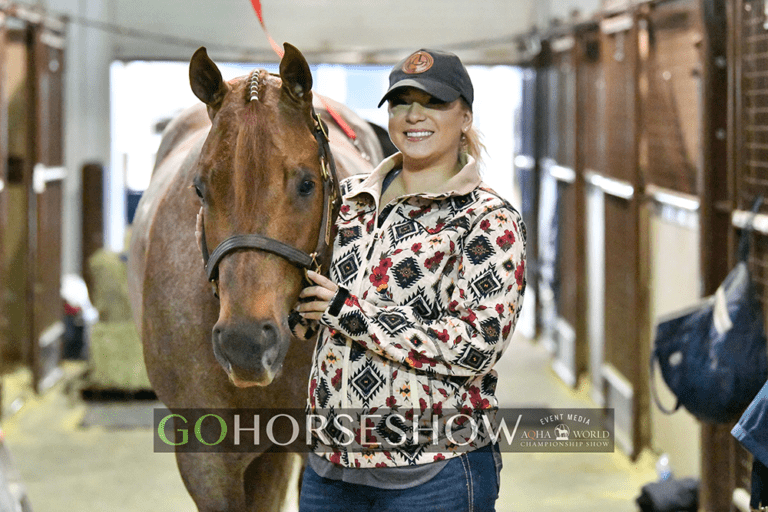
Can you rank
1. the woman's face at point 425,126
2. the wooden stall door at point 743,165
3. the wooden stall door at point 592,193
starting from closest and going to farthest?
the woman's face at point 425,126 < the wooden stall door at point 743,165 < the wooden stall door at point 592,193

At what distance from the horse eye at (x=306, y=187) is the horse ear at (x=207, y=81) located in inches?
8.4

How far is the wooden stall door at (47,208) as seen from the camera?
5344 mm

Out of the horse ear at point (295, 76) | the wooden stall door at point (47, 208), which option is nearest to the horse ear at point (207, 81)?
the horse ear at point (295, 76)

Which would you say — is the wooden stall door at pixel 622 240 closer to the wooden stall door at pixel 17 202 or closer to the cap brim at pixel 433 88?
the cap brim at pixel 433 88

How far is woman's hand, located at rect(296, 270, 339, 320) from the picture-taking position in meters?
1.44

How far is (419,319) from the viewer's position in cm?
146

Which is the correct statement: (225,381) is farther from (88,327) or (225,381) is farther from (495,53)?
(495,53)

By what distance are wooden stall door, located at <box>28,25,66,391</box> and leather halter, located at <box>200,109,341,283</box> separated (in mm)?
4092

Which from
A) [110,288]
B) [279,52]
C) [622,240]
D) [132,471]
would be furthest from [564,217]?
[279,52]

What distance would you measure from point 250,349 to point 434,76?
525 millimetres

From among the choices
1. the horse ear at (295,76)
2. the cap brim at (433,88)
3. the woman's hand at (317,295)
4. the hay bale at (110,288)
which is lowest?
the hay bale at (110,288)

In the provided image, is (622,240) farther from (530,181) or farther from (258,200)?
(258,200)

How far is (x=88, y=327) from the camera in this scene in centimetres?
618

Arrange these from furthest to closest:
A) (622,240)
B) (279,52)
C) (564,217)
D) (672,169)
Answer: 1. (564,217)
2. (622,240)
3. (672,169)
4. (279,52)
